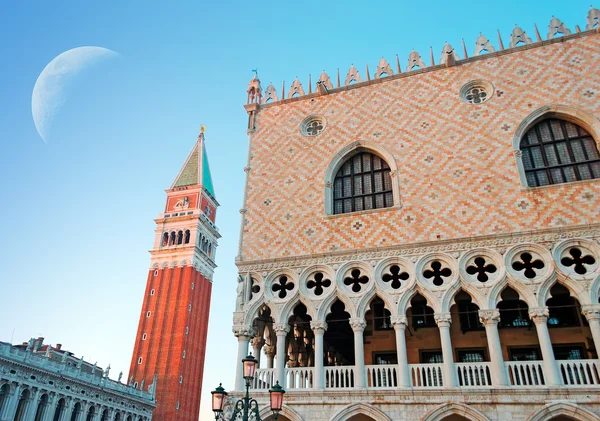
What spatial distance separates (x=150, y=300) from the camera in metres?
45.1

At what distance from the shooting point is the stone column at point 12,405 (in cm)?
2405

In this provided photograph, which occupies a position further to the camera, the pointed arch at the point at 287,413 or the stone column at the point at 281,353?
the stone column at the point at 281,353

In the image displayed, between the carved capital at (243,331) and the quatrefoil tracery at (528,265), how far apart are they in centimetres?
688

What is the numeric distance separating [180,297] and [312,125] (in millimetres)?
33099

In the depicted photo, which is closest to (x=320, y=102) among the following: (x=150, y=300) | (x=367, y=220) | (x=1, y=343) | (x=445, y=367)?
(x=367, y=220)

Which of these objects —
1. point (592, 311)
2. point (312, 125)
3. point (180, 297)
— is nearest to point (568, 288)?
point (592, 311)

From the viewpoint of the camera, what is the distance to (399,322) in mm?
11297

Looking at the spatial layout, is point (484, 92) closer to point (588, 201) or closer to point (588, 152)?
point (588, 152)

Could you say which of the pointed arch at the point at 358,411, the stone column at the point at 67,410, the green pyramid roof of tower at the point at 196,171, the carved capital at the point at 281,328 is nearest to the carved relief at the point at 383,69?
the carved capital at the point at 281,328

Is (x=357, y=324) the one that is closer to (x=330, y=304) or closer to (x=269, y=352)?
(x=330, y=304)

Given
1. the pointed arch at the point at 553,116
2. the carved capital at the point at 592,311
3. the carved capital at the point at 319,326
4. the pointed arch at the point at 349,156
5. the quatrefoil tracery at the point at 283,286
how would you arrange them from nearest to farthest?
the carved capital at the point at 592,311
the carved capital at the point at 319,326
the pointed arch at the point at 553,116
the quatrefoil tracery at the point at 283,286
the pointed arch at the point at 349,156

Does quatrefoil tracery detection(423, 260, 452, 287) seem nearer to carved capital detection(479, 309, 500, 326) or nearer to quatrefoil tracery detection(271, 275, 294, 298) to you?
carved capital detection(479, 309, 500, 326)

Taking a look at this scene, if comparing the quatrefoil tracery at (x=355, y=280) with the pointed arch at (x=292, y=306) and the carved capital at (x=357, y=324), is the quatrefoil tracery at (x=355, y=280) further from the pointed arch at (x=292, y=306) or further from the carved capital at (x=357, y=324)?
the pointed arch at (x=292, y=306)

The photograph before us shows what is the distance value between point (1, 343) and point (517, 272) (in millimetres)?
25123
